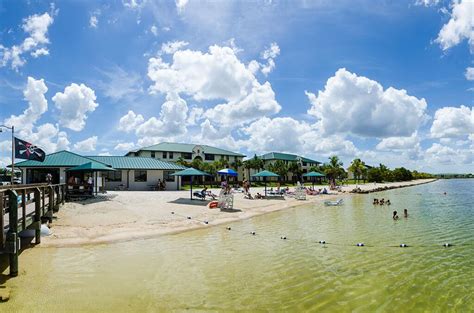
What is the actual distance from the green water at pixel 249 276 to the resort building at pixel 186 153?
54030 millimetres

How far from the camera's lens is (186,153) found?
70938mm

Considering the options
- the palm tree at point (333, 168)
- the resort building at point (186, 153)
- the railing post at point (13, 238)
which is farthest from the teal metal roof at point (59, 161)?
the palm tree at point (333, 168)

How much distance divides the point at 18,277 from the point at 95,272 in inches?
71.7

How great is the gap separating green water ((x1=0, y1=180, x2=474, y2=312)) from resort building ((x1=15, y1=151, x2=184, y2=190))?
1041 inches

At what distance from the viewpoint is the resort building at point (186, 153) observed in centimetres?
6650

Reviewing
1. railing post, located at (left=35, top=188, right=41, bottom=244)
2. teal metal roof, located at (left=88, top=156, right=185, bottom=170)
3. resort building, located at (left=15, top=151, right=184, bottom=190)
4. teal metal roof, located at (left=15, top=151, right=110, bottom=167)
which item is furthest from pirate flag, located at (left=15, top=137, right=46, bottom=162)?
teal metal roof, located at (left=88, top=156, right=185, bottom=170)

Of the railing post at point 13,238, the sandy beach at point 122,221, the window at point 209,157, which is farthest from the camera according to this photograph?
the window at point 209,157

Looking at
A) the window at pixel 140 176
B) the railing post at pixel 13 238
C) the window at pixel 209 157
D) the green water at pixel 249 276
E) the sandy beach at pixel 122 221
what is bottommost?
the green water at pixel 249 276

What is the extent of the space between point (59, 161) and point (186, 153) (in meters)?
35.8

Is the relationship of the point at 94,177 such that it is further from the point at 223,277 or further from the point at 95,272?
the point at 223,277

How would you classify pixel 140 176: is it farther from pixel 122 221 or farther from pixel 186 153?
Result: pixel 186 153

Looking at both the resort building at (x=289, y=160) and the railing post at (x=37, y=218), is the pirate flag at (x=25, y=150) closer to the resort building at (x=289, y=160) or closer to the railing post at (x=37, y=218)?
the railing post at (x=37, y=218)

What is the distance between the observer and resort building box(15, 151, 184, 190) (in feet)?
117

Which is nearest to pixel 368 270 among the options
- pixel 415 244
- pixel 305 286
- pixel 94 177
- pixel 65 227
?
pixel 305 286
